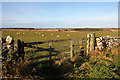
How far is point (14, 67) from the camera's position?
4.72 metres

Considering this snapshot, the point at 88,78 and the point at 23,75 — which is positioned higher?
the point at 23,75

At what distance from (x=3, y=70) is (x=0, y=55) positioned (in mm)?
819

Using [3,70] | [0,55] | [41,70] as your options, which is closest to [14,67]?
[3,70]

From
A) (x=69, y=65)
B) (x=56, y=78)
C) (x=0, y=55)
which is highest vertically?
(x=0, y=55)

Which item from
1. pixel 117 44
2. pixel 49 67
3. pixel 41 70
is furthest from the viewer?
pixel 117 44

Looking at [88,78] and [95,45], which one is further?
[95,45]

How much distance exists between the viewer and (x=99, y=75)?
5422 millimetres

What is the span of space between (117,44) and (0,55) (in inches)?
428

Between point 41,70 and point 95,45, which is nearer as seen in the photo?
point 41,70

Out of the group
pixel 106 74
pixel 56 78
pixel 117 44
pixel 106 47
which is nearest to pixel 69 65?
pixel 56 78

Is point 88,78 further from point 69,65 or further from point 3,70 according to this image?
point 3,70

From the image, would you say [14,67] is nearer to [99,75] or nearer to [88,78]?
[88,78]

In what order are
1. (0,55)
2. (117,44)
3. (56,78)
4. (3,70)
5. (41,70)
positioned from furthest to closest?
(117,44) < (41,70) < (56,78) < (0,55) < (3,70)

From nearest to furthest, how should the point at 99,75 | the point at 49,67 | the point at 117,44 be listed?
the point at 99,75
the point at 49,67
the point at 117,44
